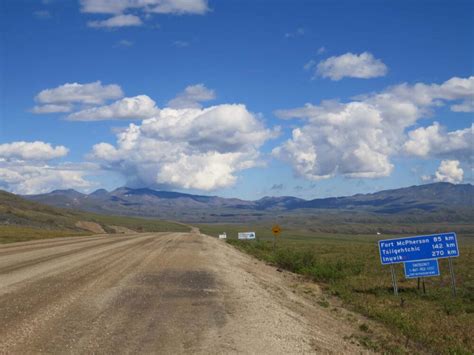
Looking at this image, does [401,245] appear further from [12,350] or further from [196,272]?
[12,350]

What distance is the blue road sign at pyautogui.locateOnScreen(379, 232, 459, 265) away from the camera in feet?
61.1

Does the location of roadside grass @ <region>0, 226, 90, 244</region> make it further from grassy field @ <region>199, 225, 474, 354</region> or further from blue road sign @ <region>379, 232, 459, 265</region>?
blue road sign @ <region>379, 232, 459, 265</region>

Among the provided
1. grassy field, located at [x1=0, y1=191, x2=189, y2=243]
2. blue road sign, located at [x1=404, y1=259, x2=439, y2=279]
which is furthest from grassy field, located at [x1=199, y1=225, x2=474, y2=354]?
grassy field, located at [x1=0, y1=191, x2=189, y2=243]

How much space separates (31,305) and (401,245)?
13423 millimetres

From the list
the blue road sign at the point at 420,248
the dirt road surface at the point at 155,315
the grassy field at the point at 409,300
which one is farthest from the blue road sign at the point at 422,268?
the dirt road surface at the point at 155,315

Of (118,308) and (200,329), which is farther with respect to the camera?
(118,308)

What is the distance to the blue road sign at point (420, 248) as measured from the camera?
18625 millimetres

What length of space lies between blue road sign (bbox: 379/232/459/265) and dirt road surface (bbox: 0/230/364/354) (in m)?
4.07

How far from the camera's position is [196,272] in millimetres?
21016

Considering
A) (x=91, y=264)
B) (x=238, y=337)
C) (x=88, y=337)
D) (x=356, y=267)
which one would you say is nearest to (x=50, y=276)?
(x=91, y=264)

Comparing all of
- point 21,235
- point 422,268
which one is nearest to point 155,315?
point 422,268

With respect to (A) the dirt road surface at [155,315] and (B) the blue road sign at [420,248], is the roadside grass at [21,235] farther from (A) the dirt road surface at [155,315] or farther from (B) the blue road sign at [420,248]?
(B) the blue road sign at [420,248]

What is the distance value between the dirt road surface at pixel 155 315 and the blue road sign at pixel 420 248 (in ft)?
13.3

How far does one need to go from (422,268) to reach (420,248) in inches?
29.3
